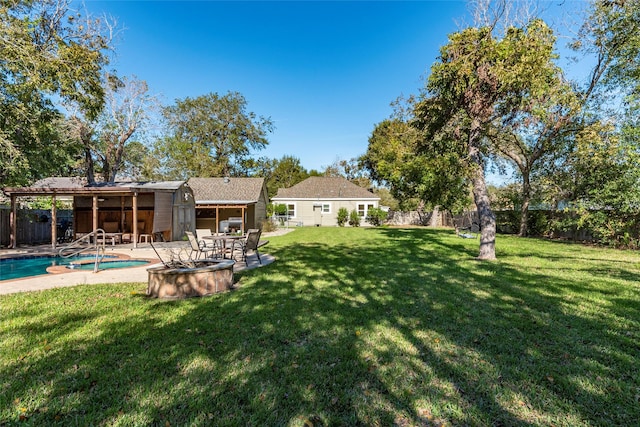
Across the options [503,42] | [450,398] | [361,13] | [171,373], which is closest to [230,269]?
[171,373]

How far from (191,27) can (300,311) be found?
1769 centimetres

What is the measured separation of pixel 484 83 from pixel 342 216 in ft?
70.3

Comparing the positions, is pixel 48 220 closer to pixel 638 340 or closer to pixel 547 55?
pixel 638 340

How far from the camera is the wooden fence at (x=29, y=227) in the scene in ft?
45.6

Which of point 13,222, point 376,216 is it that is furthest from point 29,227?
point 376,216

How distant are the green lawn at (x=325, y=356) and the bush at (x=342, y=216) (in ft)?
79.6

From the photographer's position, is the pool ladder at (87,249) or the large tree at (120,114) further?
the large tree at (120,114)

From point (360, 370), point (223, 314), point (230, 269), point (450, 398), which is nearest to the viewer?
point (450, 398)

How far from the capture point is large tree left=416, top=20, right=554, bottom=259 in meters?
9.52

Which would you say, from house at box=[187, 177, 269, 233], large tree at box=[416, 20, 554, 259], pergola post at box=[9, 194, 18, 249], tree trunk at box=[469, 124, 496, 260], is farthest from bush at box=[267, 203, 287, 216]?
tree trunk at box=[469, 124, 496, 260]

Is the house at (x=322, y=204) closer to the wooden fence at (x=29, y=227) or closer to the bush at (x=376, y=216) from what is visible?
the bush at (x=376, y=216)

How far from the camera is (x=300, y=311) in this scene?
4922mm

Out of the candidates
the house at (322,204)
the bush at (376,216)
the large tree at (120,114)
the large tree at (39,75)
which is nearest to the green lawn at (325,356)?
the large tree at (39,75)

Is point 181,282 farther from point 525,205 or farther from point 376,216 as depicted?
point 376,216
